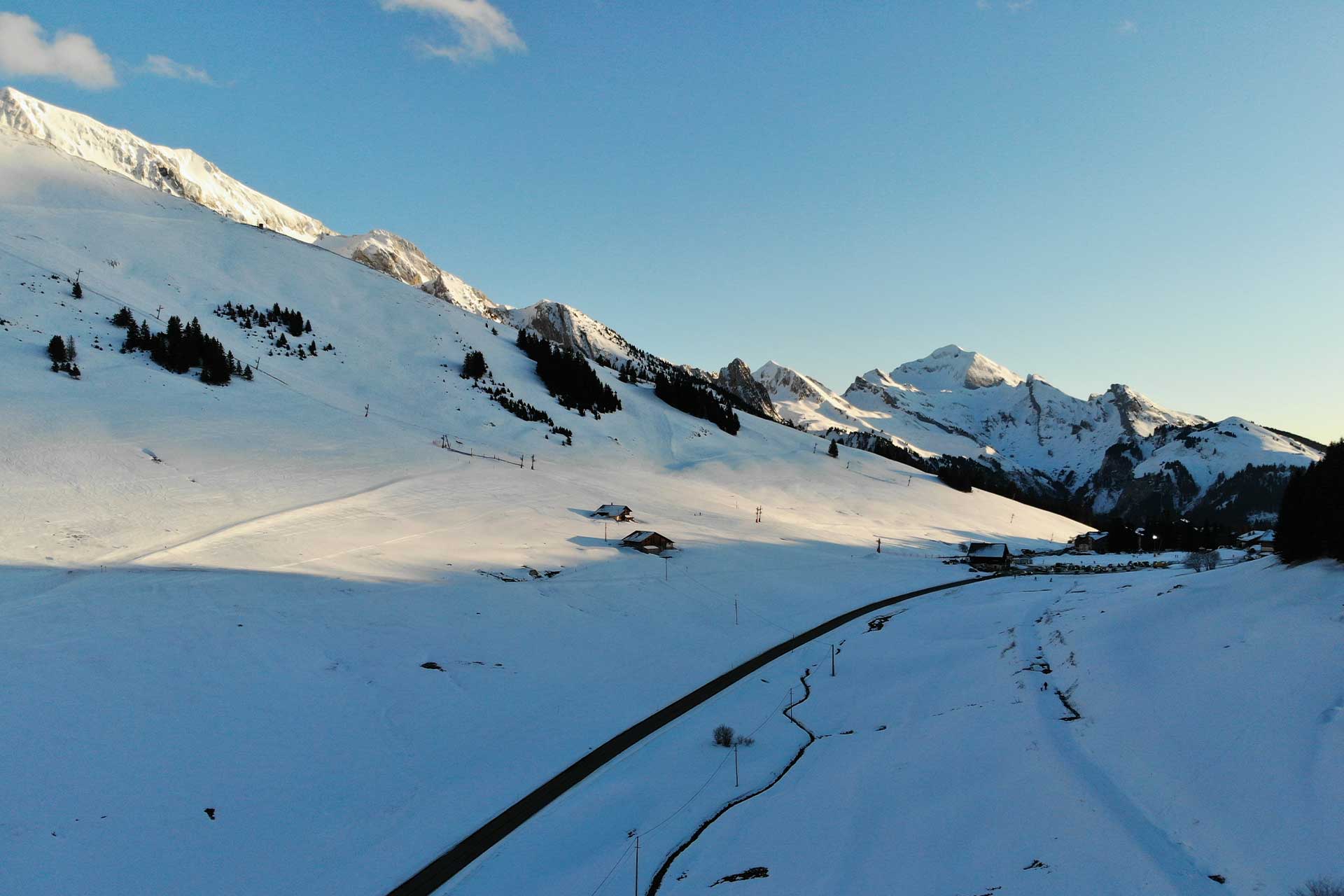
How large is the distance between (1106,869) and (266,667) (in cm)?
2656

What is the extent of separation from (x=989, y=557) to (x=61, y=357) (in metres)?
89.9

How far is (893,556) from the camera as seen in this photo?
63.7 metres

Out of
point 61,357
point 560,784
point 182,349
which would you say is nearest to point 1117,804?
point 560,784

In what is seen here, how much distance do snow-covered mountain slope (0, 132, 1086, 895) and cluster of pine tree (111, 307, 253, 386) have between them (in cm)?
177

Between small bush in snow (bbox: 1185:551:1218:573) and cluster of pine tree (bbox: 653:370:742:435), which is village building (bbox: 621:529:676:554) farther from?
cluster of pine tree (bbox: 653:370:742:435)

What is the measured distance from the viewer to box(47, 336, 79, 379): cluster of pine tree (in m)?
54.8

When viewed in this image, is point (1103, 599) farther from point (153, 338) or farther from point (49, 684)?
point (153, 338)

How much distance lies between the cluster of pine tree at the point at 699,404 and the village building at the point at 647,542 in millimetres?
73763

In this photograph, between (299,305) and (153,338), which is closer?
(153,338)

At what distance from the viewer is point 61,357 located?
55812mm

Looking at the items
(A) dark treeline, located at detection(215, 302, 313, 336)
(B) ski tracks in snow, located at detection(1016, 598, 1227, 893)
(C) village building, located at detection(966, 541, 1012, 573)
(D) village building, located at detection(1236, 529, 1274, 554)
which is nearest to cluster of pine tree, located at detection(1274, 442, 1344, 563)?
(B) ski tracks in snow, located at detection(1016, 598, 1227, 893)

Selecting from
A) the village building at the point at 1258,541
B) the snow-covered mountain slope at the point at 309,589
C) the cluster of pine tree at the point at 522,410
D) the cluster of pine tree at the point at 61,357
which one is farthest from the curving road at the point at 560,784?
the village building at the point at 1258,541

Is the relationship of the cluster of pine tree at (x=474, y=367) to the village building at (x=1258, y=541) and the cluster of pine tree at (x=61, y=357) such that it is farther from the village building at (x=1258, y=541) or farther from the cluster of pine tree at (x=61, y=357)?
the village building at (x=1258, y=541)

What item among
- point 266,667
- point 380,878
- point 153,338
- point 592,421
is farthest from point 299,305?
point 380,878
